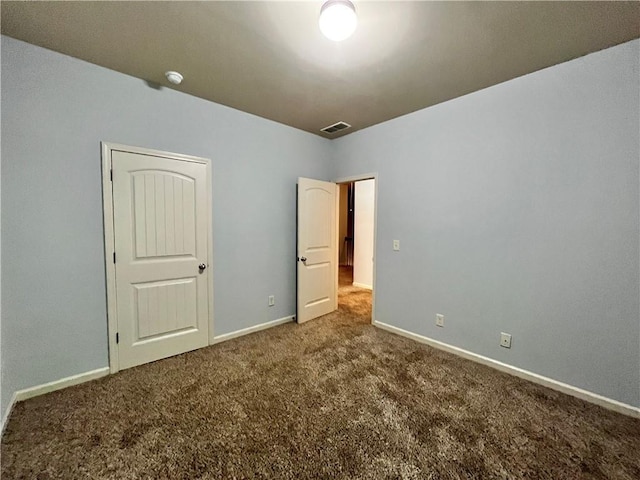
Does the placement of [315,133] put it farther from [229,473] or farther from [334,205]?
[229,473]

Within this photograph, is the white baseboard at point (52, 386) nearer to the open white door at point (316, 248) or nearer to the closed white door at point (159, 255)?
the closed white door at point (159, 255)

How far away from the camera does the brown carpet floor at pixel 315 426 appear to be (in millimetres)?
1316

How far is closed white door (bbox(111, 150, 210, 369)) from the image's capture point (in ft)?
7.06

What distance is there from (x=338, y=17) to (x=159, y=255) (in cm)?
233

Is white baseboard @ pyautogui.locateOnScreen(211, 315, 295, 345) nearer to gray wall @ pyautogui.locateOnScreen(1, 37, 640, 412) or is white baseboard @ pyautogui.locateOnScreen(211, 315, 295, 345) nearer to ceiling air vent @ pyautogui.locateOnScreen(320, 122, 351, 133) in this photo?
gray wall @ pyautogui.locateOnScreen(1, 37, 640, 412)

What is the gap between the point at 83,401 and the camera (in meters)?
1.80

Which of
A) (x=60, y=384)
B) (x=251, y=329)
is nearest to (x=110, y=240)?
(x=60, y=384)

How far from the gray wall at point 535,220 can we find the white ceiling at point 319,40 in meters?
0.30

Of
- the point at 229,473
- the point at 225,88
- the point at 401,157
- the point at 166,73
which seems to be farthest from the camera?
the point at 401,157

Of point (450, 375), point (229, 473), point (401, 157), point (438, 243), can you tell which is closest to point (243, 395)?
point (229, 473)

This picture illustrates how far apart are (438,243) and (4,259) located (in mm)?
3577

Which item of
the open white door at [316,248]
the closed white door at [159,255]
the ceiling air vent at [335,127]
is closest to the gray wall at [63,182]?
the closed white door at [159,255]

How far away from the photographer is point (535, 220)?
6.68ft

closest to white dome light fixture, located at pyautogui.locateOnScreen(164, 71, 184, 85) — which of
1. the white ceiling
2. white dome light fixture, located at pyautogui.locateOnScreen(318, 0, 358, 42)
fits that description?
the white ceiling
